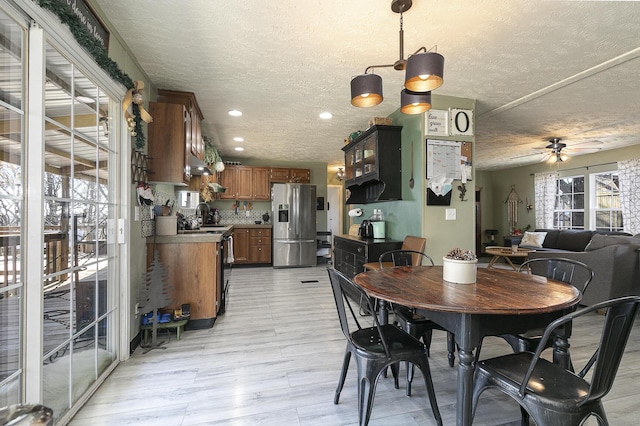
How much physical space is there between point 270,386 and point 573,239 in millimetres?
6787

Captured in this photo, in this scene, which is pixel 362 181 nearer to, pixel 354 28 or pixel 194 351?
pixel 354 28

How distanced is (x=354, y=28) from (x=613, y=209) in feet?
22.9

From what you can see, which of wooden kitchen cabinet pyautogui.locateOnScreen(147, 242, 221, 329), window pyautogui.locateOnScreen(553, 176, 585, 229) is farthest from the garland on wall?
window pyautogui.locateOnScreen(553, 176, 585, 229)

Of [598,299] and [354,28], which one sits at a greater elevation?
[354,28]

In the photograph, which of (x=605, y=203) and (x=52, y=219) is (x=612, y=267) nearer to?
(x=605, y=203)

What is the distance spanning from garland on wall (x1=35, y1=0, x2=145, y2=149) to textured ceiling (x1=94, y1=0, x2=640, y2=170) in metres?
0.31

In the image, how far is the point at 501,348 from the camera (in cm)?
254

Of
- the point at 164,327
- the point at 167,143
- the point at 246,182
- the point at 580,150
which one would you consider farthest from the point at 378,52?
the point at 580,150

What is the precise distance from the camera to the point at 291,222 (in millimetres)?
6371

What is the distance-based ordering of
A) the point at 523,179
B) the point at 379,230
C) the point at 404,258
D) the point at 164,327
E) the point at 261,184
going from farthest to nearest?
the point at 523,179, the point at 261,184, the point at 379,230, the point at 404,258, the point at 164,327

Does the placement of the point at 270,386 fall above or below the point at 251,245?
below

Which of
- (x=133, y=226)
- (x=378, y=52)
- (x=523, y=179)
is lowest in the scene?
(x=133, y=226)

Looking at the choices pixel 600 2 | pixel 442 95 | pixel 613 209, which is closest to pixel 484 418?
pixel 600 2

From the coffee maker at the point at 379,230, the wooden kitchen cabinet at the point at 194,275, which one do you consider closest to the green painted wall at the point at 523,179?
the coffee maker at the point at 379,230
